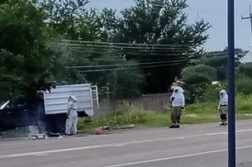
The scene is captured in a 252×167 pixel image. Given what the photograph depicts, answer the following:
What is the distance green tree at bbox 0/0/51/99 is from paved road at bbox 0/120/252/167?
314 inches

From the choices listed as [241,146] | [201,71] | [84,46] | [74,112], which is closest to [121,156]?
[241,146]

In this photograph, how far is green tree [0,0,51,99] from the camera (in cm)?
2642

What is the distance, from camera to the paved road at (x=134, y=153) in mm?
13297

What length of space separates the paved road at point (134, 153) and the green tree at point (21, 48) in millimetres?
7966

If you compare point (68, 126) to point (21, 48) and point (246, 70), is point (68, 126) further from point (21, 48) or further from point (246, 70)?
point (246, 70)

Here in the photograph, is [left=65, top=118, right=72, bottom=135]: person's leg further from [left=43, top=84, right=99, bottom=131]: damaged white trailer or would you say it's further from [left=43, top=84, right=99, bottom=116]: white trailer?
[left=43, top=84, right=99, bottom=116]: white trailer

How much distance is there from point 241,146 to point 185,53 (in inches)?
1762

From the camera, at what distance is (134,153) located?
50.0 feet

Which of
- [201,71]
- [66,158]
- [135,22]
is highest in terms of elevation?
[135,22]

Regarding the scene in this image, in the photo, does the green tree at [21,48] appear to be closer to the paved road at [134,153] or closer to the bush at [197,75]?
the paved road at [134,153]

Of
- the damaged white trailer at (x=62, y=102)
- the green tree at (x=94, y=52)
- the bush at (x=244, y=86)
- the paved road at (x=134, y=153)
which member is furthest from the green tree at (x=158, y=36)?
the paved road at (x=134, y=153)

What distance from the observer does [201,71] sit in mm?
57094

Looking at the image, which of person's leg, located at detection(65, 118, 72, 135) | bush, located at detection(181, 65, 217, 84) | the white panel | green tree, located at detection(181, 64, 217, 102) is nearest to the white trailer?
the white panel

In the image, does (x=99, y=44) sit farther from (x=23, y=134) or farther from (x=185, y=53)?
(x=23, y=134)
